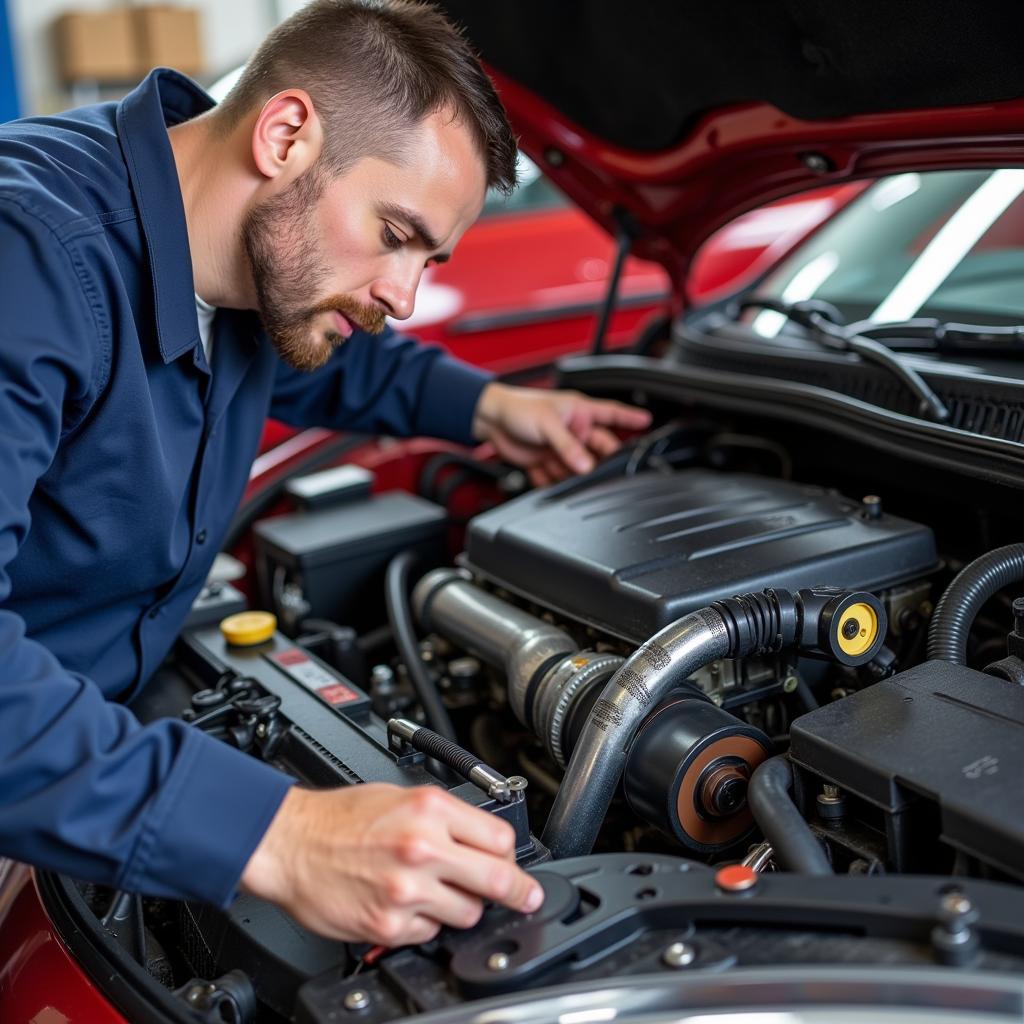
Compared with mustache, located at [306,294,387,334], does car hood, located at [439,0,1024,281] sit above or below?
above

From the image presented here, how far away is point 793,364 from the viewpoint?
1.71m

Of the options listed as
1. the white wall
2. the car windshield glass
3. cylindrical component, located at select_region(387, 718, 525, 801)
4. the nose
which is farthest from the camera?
the white wall

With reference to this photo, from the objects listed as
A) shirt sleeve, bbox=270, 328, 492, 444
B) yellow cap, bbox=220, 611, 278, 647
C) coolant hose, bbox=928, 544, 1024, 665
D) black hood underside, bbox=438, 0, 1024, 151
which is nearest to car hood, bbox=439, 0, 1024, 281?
black hood underside, bbox=438, 0, 1024, 151

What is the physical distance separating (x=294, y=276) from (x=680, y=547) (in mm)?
553

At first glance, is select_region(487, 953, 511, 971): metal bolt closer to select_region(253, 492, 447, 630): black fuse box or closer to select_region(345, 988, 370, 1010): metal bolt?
select_region(345, 988, 370, 1010): metal bolt

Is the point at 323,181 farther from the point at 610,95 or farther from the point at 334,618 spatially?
the point at 334,618

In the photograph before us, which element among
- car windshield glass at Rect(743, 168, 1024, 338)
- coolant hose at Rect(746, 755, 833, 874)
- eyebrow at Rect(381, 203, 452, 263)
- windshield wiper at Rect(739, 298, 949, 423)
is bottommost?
coolant hose at Rect(746, 755, 833, 874)

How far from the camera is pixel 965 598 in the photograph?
1.20 meters

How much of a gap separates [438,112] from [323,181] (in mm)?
158

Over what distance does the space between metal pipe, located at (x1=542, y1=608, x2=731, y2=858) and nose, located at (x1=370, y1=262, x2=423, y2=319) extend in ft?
1.78

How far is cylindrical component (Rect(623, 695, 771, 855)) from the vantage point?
1120mm

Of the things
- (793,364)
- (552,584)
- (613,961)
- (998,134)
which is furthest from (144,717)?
(998,134)

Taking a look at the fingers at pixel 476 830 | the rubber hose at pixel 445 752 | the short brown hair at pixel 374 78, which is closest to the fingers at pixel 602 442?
the short brown hair at pixel 374 78

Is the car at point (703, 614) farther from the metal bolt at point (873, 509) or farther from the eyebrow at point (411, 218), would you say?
the eyebrow at point (411, 218)
